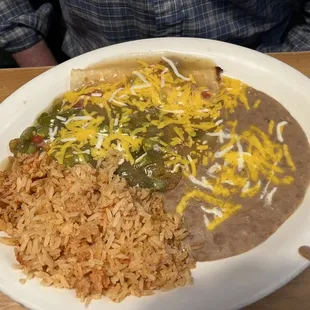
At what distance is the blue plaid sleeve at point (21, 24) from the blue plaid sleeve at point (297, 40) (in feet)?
3.53

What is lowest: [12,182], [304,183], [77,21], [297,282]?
[297,282]

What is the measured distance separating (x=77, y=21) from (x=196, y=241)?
1.21m

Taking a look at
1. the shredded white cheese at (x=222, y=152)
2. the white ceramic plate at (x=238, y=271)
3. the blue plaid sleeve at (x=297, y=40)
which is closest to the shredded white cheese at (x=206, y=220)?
the white ceramic plate at (x=238, y=271)

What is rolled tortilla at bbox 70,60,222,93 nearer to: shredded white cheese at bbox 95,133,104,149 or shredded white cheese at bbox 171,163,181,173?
shredded white cheese at bbox 95,133,104,149

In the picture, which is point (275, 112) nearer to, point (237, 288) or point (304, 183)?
point (304, 183)

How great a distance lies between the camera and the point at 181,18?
196 cm

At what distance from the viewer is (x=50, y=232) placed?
1.47 meters

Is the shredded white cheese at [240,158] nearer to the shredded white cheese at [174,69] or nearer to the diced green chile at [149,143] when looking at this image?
the diced green chile at [149,143]

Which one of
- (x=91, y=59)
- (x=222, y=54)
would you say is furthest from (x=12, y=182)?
(x=222, y=54)

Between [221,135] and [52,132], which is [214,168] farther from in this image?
[52,132]

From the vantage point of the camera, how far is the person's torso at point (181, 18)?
6.34ft

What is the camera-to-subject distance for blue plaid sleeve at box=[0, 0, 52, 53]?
2.26 meters

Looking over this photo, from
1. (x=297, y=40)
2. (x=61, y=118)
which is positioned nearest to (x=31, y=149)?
(x=61, y=118)

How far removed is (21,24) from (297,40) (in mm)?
1310
